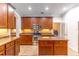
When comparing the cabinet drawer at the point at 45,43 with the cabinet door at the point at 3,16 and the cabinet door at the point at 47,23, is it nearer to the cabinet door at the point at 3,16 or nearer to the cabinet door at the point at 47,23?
the cabinet door at the point at 3,16

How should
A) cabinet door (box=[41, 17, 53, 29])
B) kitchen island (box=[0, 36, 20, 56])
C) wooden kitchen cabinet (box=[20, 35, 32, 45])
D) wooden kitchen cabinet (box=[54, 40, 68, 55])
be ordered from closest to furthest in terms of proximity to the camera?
kitchen island (box=[0, 36, 20, 56])
wooden kitchen cabinet (box=[54, 40, 68, 55])
wooden kitchen cabinet (box=[20, 35, 32, 45])
cabinet door (box=[41, 17, 53, 29])

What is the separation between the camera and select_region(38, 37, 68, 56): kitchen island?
6512 mm

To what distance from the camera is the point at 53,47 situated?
656cm

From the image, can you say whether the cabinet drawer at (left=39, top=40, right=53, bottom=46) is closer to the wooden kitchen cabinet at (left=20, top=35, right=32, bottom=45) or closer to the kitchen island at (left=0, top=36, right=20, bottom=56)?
the kitchen island at (left=0, top=36, right=20, bottom=56)

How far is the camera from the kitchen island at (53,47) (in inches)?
256

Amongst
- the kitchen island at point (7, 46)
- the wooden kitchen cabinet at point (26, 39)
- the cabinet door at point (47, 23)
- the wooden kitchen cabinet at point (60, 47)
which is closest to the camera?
the kitchen island at point (7, 46)

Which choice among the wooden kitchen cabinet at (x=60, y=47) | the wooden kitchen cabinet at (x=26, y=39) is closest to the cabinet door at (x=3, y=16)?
the wooden kitchen cabinet at (x=60, y=47)

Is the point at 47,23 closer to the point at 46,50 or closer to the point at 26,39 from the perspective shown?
the point at 26,39

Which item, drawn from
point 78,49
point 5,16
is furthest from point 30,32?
point 5,16

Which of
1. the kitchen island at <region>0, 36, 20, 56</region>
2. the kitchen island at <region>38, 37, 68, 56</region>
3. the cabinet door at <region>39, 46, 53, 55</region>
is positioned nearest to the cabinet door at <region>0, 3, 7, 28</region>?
the kitchen island at <region>0, 36, 20, 56</region>

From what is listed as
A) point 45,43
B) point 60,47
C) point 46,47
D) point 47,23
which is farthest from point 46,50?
point 47,23

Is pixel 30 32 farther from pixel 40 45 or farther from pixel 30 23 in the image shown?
pixel 40 45

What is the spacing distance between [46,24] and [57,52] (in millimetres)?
7920

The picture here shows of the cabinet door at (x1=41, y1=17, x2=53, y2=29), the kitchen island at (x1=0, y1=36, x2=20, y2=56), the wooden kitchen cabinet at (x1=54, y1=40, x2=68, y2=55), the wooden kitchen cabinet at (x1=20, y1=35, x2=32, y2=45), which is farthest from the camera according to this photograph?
the cabinet door at (x1=41, y1=17, x2=53, y2=29)
